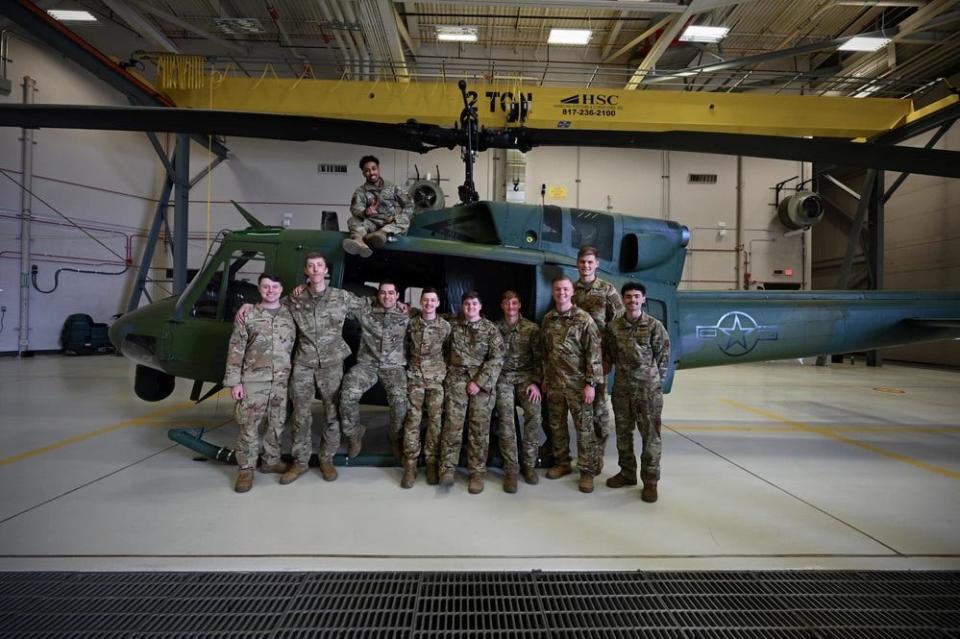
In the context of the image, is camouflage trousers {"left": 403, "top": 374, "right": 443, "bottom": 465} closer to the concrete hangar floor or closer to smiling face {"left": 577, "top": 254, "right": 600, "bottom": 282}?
the concrete hangar floor

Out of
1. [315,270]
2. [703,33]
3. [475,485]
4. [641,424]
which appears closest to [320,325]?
[315,270]

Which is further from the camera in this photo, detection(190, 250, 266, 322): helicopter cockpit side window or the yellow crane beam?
the yellow crane beam

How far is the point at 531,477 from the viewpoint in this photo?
378cm

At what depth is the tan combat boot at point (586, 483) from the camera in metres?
3.62

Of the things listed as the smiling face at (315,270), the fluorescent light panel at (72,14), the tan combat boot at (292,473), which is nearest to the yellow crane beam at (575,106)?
the fluorescent light panel at (72,14)

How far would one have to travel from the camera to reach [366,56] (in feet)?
38.1

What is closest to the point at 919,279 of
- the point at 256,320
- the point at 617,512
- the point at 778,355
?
the point at 778,355

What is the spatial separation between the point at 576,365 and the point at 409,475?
168 centimetres

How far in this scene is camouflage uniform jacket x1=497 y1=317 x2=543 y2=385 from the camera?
3.85m

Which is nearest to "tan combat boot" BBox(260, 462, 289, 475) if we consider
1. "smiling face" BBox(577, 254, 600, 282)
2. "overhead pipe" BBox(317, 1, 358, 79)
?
"smiling face" BBox(577, 254, 600, 282)

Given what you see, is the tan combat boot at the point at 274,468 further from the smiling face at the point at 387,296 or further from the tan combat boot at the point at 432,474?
the smiling face at the point at 387,296

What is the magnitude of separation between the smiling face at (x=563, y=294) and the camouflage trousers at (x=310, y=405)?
1989mm

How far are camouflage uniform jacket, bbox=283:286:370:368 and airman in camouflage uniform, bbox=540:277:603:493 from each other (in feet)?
5.59

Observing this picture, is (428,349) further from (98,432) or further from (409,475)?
(98,432)
